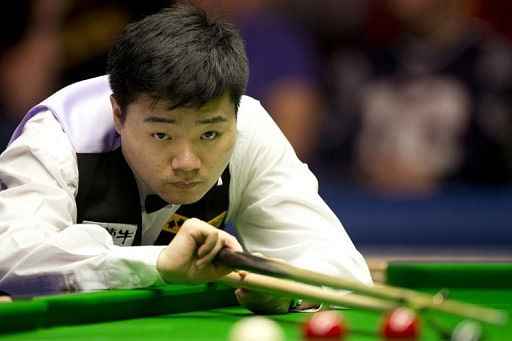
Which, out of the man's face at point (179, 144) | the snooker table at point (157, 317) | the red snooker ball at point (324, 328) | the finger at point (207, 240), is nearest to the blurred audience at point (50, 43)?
the man's face at point (179, 144)

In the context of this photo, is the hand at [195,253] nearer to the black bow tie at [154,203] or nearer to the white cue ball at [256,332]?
the black bow tie at [154,203]

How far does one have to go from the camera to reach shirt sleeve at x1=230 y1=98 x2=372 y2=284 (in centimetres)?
417

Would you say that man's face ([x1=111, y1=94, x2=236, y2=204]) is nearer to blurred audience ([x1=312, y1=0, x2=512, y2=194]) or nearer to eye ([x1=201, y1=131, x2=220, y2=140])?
eye ([x1=201, y1=131, x2=220, y2=140])

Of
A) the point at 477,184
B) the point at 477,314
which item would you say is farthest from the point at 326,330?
the point at 477,184

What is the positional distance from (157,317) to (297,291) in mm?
406

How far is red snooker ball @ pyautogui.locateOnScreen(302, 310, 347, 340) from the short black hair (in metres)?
1.11

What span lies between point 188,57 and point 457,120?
14.0 ft

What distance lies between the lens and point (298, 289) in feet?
11.1

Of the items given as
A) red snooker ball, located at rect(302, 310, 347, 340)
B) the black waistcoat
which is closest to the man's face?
the black waistcoat

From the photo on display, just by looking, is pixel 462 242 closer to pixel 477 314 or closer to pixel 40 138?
pixel 40 138

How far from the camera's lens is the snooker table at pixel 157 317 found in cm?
297

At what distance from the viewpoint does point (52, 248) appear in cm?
365

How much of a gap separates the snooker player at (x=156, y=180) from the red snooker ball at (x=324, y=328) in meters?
0.71

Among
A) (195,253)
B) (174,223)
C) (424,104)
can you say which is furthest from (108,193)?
(424,104)
